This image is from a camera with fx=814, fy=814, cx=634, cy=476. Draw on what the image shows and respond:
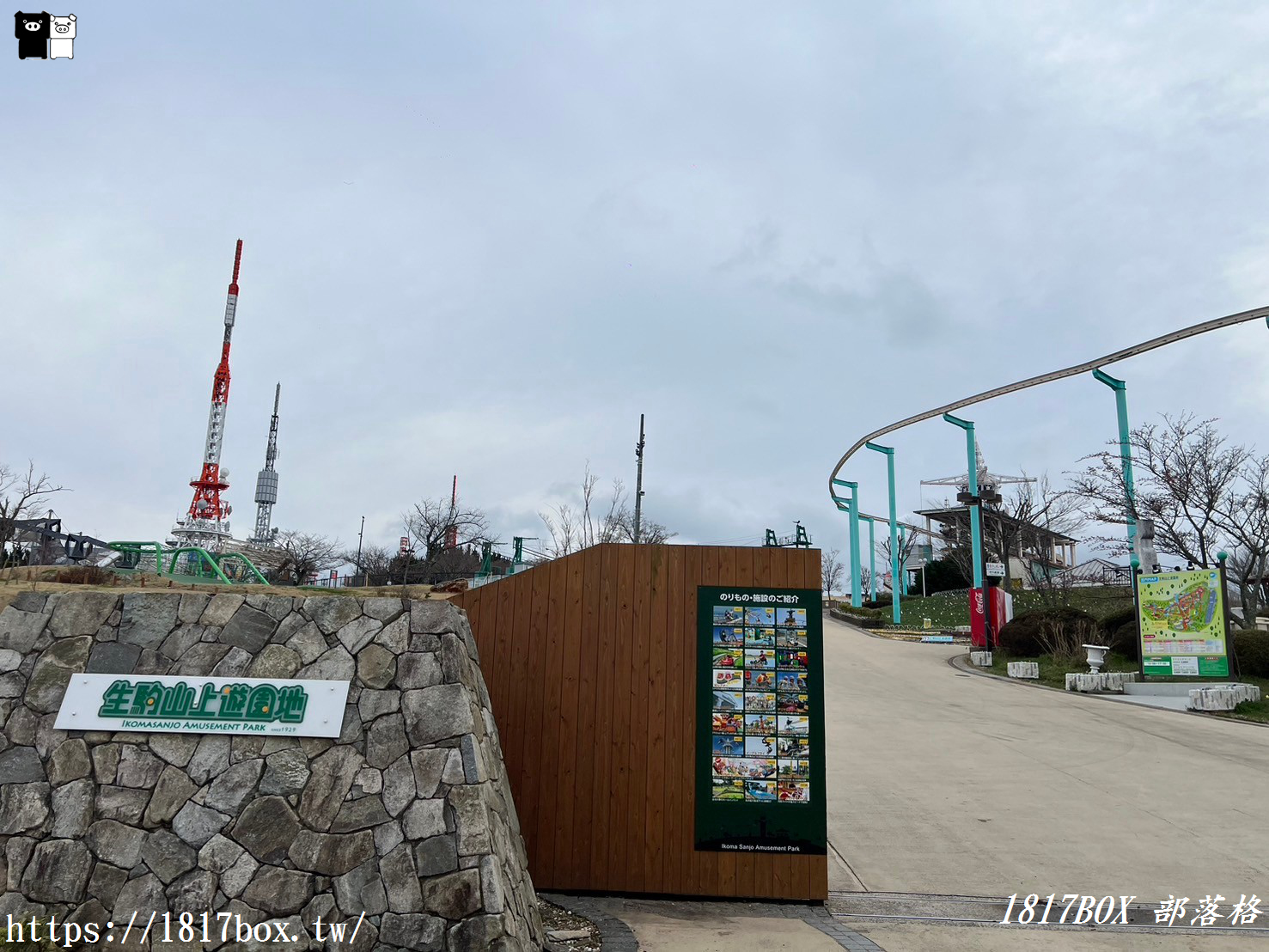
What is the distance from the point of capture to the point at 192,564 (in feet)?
88.3

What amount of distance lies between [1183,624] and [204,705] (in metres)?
19.6

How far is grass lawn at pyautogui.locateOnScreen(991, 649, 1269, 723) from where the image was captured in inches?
622

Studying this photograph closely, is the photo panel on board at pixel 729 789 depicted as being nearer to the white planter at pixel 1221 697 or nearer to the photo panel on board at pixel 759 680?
the photo panel on board at pixel 759 680

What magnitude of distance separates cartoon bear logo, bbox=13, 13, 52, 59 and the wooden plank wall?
18.4ft

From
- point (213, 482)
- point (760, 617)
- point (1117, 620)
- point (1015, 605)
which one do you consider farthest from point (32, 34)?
point (213, 482)

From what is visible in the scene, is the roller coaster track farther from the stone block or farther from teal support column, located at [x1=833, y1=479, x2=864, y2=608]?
the stone block

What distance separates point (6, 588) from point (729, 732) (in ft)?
32.2

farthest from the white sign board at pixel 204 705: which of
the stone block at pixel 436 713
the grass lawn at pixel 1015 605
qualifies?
the grass lawn at pixel 1015 605

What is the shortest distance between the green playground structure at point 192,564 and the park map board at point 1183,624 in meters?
18.5

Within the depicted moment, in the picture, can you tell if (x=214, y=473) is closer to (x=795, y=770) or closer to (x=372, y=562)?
(x=372, y=562)

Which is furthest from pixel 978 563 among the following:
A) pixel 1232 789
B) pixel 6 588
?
pixel 6 588

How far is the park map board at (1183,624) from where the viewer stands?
17.4 m

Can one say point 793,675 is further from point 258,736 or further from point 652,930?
point 258,736

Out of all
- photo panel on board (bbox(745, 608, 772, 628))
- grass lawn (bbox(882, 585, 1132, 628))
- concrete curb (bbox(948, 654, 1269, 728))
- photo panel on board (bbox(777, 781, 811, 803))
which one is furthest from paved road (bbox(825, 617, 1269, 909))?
grass lawn (bbox(882, 585, 1132, 628))
